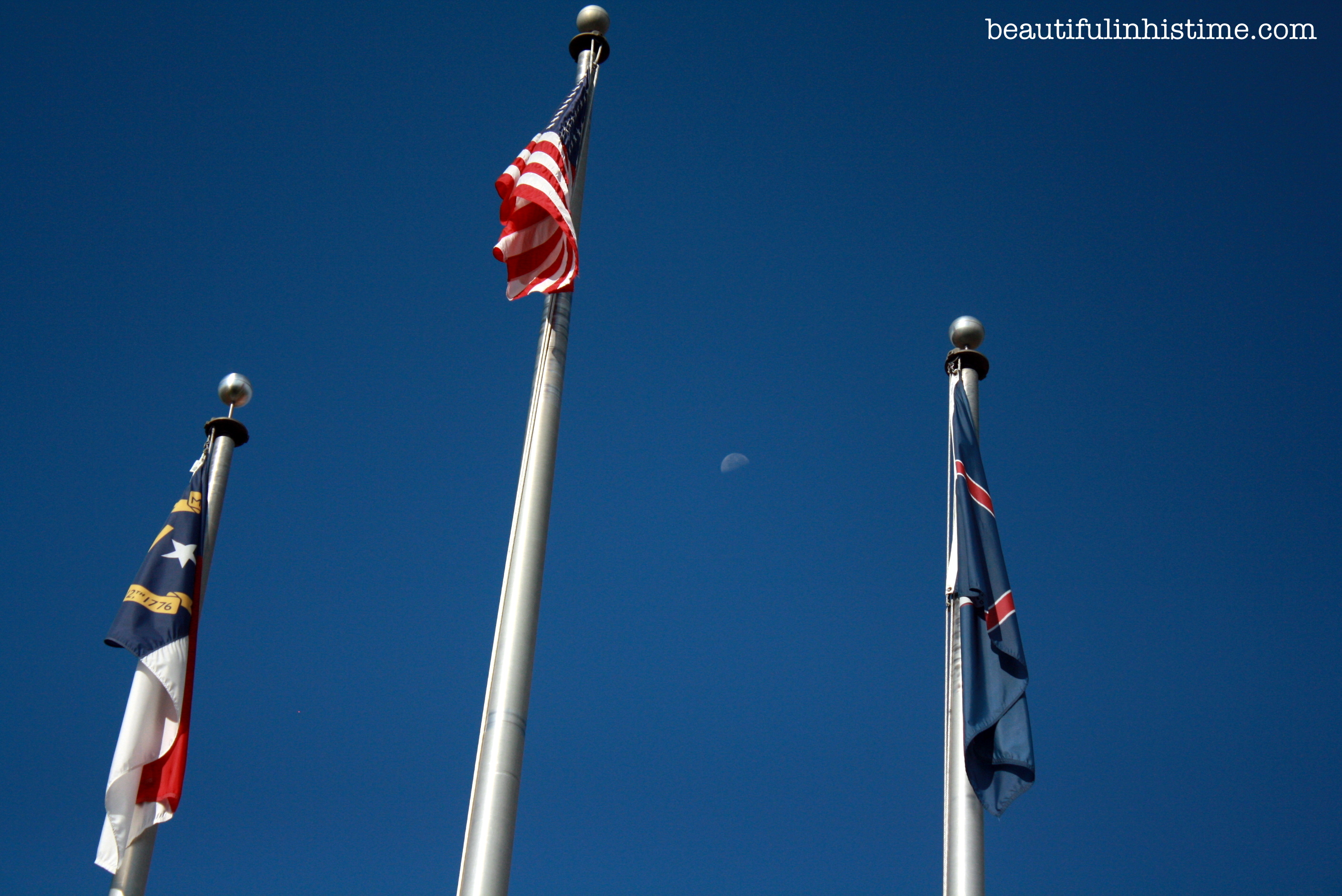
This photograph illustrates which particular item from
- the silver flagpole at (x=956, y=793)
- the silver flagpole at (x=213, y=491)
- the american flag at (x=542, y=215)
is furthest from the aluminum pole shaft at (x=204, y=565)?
the silver flagpole at (x=956, y=793)

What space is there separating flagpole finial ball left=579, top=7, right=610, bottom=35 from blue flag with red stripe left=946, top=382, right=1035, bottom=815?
17.3 feet

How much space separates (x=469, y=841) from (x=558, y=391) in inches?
136

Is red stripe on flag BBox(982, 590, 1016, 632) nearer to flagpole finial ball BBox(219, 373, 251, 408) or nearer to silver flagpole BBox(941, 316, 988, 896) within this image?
silver flagpole BBox(941, 316, 988, 896)

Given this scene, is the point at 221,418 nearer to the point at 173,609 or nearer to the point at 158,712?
the point at 173,609

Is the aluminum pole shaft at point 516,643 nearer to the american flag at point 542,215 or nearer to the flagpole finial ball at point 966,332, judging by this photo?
the american flag at point 542,215

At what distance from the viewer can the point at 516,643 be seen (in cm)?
859

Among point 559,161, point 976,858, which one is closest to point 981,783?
point 976,858

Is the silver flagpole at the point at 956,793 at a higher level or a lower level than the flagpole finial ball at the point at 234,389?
lower

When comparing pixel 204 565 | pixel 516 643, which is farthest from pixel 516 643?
pixel 204 565

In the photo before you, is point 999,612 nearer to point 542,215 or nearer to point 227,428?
point 542,215

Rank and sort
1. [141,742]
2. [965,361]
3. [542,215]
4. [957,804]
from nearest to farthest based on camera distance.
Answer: [957,804] < [141,742] < [542,215] < [965,361]

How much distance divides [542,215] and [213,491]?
→ 4225 mm

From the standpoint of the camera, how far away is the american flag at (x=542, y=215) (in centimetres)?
1071

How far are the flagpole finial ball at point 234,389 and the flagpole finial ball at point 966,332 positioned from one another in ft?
23.3
